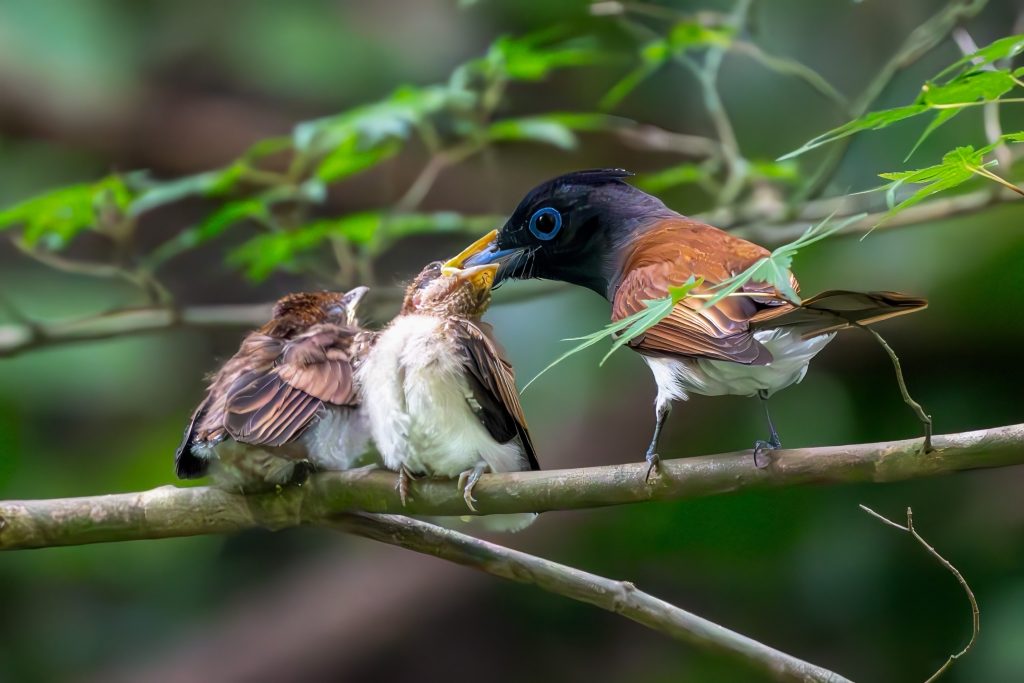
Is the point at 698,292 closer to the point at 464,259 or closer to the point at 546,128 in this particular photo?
the point at 464,259

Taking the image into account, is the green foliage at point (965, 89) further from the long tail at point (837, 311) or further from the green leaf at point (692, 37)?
the green leaf at point (692, 37)

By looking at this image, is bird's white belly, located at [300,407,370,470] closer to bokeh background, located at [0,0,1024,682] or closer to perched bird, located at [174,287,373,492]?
perched bird, located at [174,287,373,492]

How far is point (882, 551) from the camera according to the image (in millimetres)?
4559

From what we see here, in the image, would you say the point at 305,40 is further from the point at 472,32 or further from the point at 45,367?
the point at 45,367

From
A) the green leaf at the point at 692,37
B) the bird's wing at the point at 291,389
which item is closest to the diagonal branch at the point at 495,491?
the bird's wing at the point at 291,389

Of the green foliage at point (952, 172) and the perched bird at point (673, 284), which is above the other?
the green foliage at point (952, 172)

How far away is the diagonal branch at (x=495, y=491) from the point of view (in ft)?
5.58

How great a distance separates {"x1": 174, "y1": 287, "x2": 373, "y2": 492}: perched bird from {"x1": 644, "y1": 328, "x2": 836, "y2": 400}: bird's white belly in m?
0.73

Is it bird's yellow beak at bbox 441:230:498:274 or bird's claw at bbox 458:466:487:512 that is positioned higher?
bird's yellow beak at bbox 441:230:498:274

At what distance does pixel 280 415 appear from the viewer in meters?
2.33

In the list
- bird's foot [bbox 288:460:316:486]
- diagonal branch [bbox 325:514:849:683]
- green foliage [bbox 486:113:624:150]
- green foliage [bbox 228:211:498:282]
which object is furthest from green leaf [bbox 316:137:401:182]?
diagonal branch [bbox 325:514:849:683]

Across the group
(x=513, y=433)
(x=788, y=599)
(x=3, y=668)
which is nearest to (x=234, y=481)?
(x=513, y=433)

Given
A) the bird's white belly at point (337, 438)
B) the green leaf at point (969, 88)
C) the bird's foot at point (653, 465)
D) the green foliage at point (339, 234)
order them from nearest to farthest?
1. the green leaf at point (969, 88)
2. the bird's foot at point (653, 465)
3. the bird's white belly at point (337, 438)
4. the green foliage at point (339, 234)

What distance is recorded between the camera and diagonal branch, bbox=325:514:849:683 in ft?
6.58
